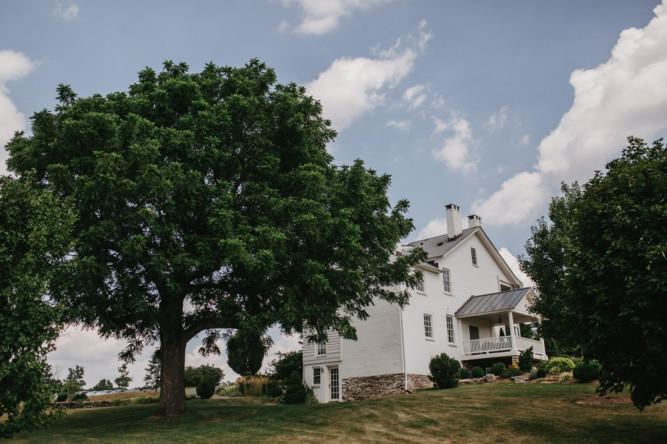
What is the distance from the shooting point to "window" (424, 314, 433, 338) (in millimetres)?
30266

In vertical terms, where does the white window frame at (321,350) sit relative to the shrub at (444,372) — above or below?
above

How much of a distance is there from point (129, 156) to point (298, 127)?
6.31 m

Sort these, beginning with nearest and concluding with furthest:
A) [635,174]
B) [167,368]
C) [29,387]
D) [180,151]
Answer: [29,387], [635,174], [180,151], [167,368]

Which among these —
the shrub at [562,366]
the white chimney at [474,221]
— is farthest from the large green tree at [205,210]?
the white chimney at [474,221]

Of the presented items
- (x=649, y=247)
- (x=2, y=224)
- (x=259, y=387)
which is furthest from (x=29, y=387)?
(x=259, y=387)

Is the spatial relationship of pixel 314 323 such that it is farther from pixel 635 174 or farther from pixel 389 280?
pixel 635 174

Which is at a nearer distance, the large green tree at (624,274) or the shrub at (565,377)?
the large green tree at (624,274)

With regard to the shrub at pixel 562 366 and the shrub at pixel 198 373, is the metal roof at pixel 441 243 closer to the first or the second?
the shrub at pixel 562 366

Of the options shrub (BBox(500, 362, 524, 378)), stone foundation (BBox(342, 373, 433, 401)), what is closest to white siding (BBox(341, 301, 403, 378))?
stone foundation (BBox(342, 373, 433, 401))

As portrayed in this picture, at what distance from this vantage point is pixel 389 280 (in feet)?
67.6

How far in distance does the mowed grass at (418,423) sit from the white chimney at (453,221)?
14.6 metres

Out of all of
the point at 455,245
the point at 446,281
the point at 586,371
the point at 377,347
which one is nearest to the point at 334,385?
the point at 377,347

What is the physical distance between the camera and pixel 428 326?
99.9ft

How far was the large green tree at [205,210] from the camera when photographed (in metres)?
16.5
